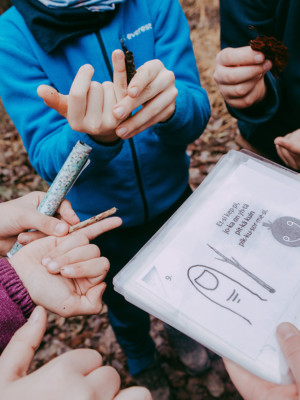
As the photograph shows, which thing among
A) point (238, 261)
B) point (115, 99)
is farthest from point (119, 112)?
point (238, 261)

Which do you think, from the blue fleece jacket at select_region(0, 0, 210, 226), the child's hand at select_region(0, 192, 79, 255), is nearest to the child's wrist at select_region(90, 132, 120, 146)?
the blue fleece jacket at select_region(0, 0, 210, 226)

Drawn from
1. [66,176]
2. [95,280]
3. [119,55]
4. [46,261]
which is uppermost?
[119,55]

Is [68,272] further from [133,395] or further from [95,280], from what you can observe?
Answer: [133,395]

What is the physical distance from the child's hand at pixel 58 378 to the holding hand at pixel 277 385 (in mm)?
243

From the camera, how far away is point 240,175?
1017 mm

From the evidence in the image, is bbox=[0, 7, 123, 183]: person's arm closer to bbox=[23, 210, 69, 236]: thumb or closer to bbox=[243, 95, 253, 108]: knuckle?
bbox=[23, 210, 69, 236]: thumb

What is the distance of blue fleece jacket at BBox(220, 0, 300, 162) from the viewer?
1401mm

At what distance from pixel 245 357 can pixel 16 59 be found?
4.44 ft

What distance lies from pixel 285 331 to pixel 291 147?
0.84 m

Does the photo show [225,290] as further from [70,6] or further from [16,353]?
[70,6]

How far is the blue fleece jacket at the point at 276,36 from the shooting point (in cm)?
140

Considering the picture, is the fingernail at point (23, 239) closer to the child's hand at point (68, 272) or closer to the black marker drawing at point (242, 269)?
the child's hand at point (68, 272)

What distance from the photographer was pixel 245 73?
122 centimetres

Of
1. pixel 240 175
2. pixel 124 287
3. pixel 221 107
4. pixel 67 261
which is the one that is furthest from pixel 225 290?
pixel 221 107
